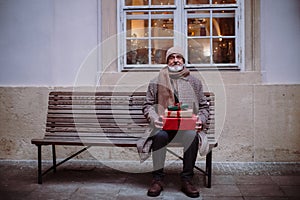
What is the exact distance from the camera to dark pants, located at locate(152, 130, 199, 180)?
4.72 m

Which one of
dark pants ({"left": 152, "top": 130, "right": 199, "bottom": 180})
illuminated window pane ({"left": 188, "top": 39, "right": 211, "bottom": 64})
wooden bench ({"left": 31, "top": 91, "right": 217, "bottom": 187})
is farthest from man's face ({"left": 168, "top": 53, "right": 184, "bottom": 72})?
illuminated window pane ({"left": 188, "top": 39, "right": 211, "bottom": 64})

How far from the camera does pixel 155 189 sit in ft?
15.3

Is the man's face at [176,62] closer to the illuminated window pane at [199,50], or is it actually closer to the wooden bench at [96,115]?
the wooden bench at [96,115]

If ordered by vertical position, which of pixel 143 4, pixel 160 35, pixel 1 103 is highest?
pixel 143 4

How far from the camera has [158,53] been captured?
637cm

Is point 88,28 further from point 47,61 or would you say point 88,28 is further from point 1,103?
point 1,103

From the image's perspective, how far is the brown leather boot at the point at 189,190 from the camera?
15.1 ft

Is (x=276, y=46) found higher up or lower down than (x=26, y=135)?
higher up

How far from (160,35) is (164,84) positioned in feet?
4.94

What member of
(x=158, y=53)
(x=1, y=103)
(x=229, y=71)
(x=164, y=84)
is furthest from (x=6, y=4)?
(x=229, y=71)

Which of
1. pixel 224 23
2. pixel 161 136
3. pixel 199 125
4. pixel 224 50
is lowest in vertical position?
pixel 161 136

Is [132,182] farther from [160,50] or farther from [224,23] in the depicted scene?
[224,23]

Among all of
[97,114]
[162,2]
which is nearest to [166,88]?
[97,114]

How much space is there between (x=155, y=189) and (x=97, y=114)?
1414mm
